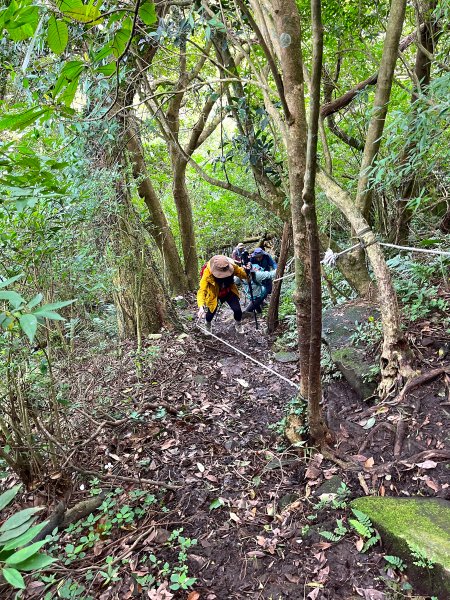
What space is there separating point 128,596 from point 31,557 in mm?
2191

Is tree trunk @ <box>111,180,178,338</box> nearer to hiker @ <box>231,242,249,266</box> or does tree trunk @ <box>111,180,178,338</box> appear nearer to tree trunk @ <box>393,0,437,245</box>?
hiker @ <box>231,242,249,266</box>

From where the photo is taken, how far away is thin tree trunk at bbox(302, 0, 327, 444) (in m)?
2.12

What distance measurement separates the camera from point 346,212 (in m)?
4.39

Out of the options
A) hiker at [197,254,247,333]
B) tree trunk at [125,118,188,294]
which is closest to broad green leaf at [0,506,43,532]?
hiker at [197,254,247,333]

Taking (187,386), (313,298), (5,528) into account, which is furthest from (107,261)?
(5,528)

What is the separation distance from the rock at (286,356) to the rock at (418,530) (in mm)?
3188

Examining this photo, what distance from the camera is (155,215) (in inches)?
329

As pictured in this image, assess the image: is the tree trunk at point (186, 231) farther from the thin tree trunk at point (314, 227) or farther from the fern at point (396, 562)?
the fern at point (396, 562)

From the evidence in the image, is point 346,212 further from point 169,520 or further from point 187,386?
point 169,520

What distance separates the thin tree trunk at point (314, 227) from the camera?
6.95ft

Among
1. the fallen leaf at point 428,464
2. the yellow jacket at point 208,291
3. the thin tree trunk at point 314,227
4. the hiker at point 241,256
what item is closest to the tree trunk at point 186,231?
the hiker at point 241,256

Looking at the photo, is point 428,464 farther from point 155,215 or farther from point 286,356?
point 155,215

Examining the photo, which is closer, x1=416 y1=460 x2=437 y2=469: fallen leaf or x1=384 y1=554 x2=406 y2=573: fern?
x1=384 y1=554 x2=406 y2=573: fern

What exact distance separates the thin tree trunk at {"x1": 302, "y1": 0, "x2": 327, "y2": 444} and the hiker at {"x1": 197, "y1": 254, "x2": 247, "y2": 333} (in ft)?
11.5
